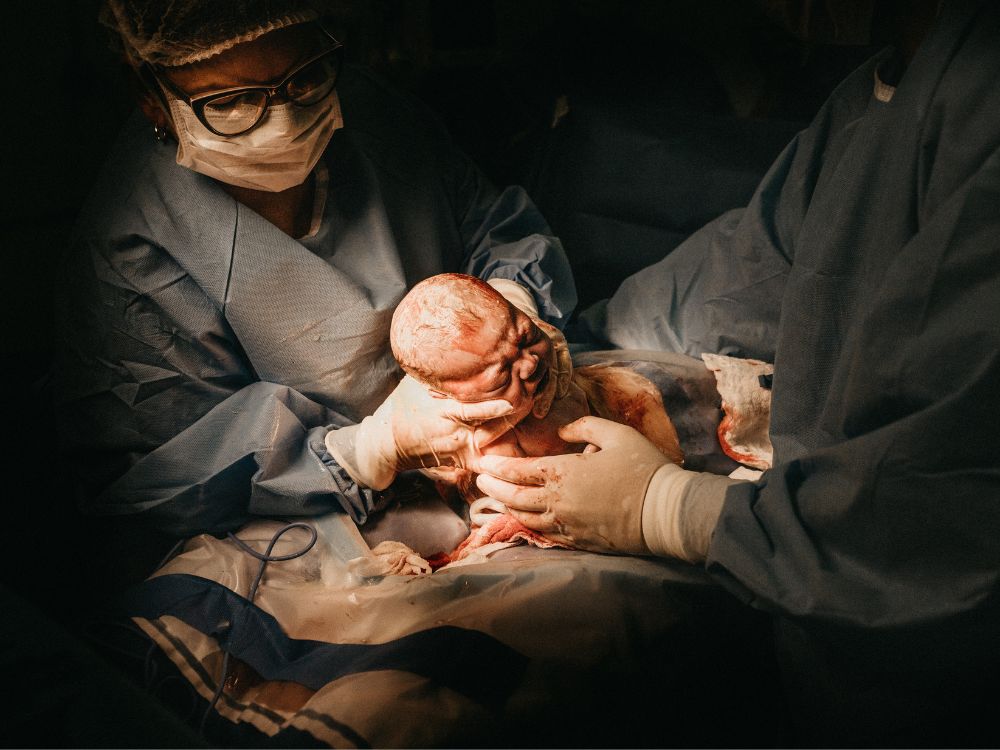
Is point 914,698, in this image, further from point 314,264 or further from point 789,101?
point 789,101

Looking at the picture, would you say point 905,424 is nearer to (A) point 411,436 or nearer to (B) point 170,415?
(A) point 411,436

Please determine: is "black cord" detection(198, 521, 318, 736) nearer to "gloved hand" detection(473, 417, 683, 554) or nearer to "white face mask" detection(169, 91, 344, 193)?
"gloved hand" detection(473, 417, 683, 554)

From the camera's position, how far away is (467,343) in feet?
6.35

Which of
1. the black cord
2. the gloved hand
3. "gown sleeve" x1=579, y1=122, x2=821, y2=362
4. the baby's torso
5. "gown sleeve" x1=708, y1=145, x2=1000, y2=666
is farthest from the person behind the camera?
"gown sleeve" x1=579, y1=122, x2=821, y2=362

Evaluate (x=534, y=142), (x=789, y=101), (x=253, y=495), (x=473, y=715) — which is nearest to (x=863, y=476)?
(x=473, y=715)

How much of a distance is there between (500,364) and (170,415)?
98 cm

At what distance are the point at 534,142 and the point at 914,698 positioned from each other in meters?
2.67

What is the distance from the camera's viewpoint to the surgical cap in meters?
1.76

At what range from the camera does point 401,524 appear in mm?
2406

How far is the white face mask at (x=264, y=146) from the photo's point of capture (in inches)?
76.9

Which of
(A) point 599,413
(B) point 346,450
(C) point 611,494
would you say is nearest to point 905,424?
(C) point 611,494

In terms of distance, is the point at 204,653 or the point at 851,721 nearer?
the point at 851,721

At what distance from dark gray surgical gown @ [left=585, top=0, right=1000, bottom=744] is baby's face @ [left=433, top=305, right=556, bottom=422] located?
25.6 inches

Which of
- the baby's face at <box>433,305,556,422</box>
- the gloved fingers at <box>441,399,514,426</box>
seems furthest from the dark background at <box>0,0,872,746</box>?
the gloved fingers at <box>441,399,514,426</box>
